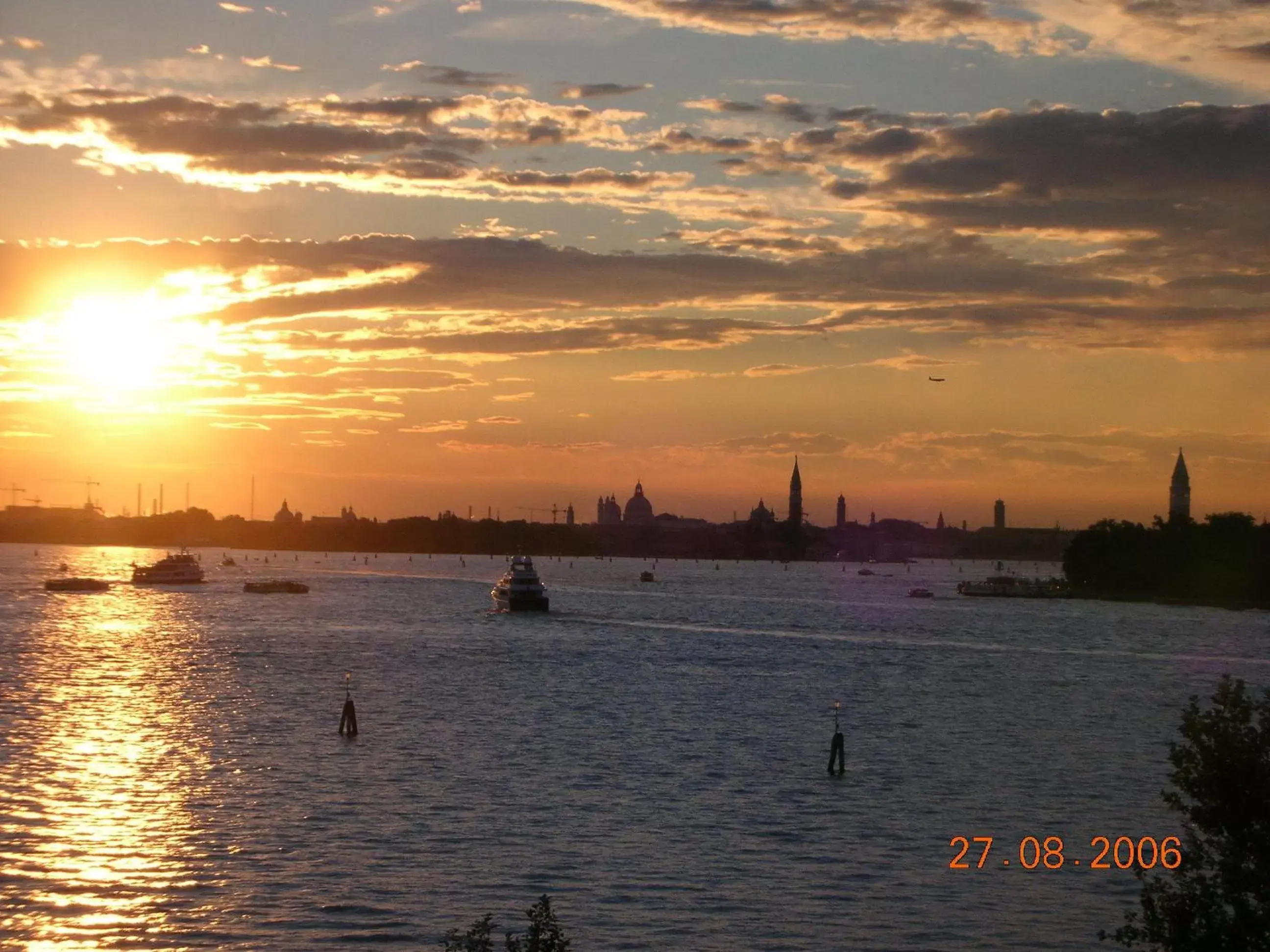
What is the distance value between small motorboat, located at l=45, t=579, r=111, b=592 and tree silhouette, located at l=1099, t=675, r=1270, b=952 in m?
191

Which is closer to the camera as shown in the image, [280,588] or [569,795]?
[569,795]

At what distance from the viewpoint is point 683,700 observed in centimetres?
7475

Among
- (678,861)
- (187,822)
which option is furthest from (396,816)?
(678,861)

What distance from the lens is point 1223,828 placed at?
68.3ft

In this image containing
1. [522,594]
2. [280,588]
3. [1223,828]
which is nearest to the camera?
[1223,828]

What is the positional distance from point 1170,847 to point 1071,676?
184ft

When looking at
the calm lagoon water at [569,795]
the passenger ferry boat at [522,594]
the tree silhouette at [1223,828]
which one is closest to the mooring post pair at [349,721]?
the calm lagoon water at [569,795]

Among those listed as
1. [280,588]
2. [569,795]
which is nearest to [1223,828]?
[569,795]

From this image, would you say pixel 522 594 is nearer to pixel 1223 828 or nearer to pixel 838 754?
pixel 838 754

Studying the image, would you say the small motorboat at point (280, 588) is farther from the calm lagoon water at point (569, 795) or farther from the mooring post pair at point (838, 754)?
the mooring post pair at point (838, 754)

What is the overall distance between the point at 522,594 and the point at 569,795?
104039 millimetres

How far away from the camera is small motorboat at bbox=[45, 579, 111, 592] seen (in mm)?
191125

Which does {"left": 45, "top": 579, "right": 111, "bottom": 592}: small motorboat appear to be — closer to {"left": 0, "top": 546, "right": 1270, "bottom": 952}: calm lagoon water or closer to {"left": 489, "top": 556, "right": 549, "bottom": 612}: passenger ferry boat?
{"left": 489, "top": 556, "right": 549, "bottom": 612}: passenger ferry boat

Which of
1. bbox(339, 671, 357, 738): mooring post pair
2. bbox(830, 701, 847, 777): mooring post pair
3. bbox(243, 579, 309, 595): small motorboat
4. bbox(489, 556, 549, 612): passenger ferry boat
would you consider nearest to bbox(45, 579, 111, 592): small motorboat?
bbox(243, 579, 309, 595): small motorboat
